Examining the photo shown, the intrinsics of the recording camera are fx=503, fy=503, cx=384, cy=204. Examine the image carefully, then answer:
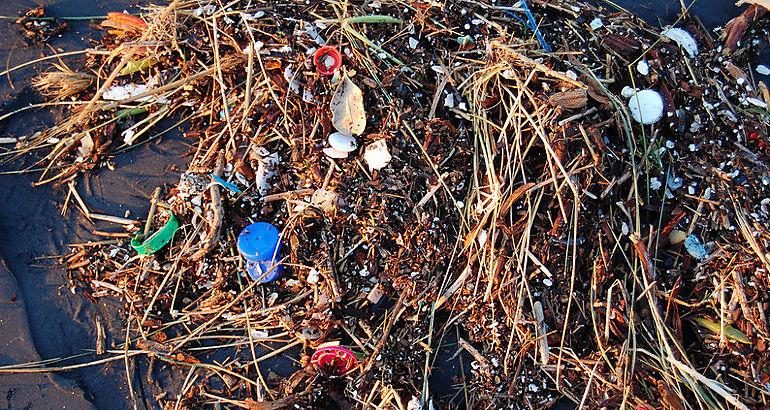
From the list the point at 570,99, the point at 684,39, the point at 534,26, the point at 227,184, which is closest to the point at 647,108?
the point at 570,99

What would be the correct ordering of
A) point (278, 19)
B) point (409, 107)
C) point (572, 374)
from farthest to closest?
1. point (278, 19)
2. point (409, 107)
3. point (572, 374)

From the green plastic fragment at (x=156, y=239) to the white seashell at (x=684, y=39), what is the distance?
3143mm

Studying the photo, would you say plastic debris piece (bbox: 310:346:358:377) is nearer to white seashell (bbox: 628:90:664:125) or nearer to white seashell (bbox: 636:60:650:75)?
white seashell (bbox: 628:90:664:125)

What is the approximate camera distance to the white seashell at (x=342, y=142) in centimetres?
265

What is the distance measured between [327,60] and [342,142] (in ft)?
1.59

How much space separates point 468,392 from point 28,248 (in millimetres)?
2514

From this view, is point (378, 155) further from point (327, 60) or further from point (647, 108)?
point (647, 108)

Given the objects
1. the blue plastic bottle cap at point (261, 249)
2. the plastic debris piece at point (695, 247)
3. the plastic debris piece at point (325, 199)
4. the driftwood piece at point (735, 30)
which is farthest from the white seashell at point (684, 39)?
the blue plastic bottle cap at point (261, 249)

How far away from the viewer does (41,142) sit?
2.97 metres

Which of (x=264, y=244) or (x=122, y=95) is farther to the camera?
(x=122, y=95)

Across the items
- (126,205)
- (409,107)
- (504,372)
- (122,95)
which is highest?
(409,107)

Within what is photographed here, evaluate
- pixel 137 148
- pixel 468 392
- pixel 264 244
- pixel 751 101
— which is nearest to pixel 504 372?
pixel 468 392

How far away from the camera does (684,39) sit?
122 inches

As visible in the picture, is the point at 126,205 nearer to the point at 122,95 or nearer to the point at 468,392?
the point at 122,95
